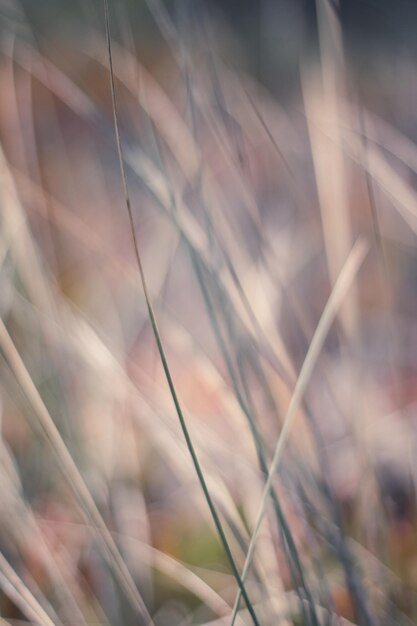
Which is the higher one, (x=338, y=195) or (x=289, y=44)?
(x=289, y=44)

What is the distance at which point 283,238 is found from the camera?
101 centimetres

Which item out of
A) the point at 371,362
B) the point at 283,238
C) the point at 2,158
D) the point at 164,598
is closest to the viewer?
the point at 2,158

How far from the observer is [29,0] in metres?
1.66

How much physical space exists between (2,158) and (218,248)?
14 cm

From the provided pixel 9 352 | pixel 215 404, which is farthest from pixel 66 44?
pixel 9 352

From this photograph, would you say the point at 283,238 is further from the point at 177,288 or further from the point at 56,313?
the point at 56,313

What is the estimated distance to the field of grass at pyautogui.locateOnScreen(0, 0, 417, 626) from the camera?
0.41 metres

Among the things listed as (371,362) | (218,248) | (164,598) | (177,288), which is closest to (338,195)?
(218,248)

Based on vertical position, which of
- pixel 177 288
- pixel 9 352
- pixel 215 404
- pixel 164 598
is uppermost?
pixel 177 288

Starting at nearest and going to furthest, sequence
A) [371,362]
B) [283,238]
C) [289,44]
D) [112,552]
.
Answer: [112,552] < [371,362] < [283,238] < [289,44]

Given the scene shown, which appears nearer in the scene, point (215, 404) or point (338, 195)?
point (338, 195)

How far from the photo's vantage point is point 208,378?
49cm

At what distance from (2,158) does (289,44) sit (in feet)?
3.46

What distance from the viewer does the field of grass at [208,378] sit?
0.41 meters
